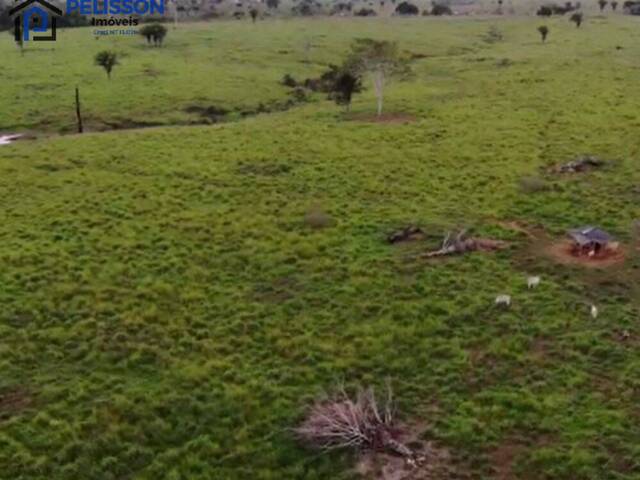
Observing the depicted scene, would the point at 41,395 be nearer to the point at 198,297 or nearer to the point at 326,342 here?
the point at 198,297

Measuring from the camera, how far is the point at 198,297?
28094 mm

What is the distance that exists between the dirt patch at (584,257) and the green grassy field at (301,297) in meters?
0.56

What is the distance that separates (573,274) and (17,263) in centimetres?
2189

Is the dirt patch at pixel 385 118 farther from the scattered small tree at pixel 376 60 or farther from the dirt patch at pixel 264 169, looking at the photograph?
the dirt patch at pixel 264 169

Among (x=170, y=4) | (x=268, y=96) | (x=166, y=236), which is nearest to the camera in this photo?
(x=166, y=236)

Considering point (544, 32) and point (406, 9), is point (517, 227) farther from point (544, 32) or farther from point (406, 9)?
point (406, 9)

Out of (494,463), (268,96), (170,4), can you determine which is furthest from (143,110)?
(170,4)

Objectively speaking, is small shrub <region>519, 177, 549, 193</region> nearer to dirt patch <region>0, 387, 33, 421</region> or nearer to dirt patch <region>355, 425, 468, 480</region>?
dirt patch <region>355, 425, 468, 480</region>

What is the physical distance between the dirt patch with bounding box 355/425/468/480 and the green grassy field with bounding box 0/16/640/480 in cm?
25

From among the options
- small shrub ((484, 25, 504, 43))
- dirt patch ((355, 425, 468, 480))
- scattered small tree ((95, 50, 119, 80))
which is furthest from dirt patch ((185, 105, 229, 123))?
small shrub ((484, 25, 504, 43))

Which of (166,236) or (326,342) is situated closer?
(326,342)

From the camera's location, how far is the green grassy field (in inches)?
810

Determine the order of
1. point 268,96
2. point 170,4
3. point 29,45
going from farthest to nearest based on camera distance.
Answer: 1. point 170,4
2. point 29,45
3. point 268,96

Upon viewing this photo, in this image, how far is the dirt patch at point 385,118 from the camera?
53844 mm
